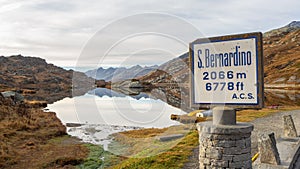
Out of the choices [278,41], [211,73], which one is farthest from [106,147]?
[278,41]

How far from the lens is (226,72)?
23.0 feet

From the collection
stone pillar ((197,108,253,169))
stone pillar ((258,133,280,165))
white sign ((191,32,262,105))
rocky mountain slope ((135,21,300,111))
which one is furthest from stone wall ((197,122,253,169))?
rocky mountain slope ((135,21,300,111))

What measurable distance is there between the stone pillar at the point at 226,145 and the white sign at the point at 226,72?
1.68ft

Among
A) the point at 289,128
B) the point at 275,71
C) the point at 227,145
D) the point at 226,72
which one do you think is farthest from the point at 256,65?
the point at 275,71

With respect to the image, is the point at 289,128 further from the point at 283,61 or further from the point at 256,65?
the point at 283,61

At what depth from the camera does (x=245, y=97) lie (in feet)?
22.4

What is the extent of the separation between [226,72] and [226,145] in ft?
5.55

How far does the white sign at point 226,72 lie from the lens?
672 cm

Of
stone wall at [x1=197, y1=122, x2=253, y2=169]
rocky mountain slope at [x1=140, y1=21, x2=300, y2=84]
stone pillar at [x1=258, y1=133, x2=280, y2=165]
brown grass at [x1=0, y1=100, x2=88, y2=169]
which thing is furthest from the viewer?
rocky mountain slope at [x1=140, y1=21, x2=300, y2=84]

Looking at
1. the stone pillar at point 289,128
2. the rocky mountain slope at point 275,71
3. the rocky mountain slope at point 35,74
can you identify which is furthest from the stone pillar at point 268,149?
the rocky mountain slope at point 35,74

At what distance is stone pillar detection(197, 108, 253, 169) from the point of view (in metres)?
6.72

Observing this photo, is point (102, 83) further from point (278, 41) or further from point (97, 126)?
point (278, 41)

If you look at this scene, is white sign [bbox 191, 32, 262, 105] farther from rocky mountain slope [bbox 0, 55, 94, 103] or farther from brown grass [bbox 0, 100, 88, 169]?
rocky mountain slope [bbox 0, 55, 94, 103]

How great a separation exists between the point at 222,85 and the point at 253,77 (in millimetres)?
735
